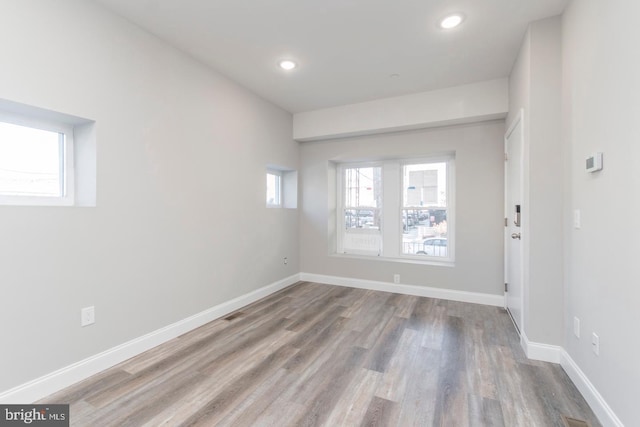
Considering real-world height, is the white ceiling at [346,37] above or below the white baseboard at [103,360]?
above

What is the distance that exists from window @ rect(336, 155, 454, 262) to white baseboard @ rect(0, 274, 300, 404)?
2.30 m

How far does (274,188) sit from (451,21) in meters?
3.17

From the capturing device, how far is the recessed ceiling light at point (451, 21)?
227 centimetres

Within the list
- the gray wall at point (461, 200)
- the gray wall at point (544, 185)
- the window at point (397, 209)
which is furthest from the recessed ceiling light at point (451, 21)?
the window at point (397, 209)

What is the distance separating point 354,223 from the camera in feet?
16.0

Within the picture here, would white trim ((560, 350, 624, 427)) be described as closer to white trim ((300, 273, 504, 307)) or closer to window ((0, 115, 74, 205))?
white trim ((300, 273, 504, 307))

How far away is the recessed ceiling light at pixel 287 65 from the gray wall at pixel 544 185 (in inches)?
82.7

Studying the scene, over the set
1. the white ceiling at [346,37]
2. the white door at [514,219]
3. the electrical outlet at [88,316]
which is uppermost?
the white ceiling at [346,37]

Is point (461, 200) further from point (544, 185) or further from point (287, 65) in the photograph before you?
point (287, 65)

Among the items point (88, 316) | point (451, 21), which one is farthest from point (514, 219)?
point (88, 316)

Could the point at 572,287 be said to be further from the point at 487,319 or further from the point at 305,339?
the point at 305,339

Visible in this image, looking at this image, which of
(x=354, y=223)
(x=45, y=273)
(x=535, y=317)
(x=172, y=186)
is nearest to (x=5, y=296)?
(x=45, y=273)

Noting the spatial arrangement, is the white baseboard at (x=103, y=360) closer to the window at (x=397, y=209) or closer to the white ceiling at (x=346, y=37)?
the window at (x=397, y=209)

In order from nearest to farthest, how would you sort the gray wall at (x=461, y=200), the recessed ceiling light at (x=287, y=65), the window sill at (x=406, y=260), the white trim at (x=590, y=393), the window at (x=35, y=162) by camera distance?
the white trim at (x=590, y=393) < the window at (x=35, y=162) < the recessed ceiling light at (x=287, y=65) < the gray wall at (x=461, y=200) < the window sill at (x=406, y=260)
